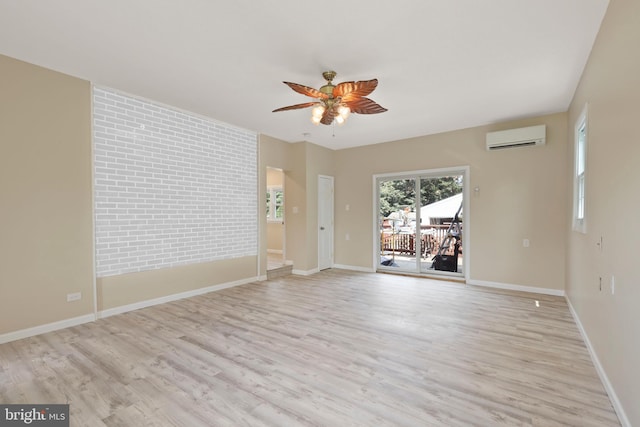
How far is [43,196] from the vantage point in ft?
10.1

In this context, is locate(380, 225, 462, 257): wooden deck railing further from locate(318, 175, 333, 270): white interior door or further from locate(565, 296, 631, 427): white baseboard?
locate(565, 296, 631, 427): white baseboard

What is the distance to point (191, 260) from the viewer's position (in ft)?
14.8

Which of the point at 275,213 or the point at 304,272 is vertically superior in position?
the point at 275,213

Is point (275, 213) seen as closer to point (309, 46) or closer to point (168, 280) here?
point (168, 280)

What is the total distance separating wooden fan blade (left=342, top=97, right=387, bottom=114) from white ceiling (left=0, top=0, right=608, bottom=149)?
0.28 meters

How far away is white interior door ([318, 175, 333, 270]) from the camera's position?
21.0 feet

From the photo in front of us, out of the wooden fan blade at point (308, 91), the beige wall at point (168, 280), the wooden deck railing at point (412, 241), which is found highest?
the wooden fan blade at point (308, 91)

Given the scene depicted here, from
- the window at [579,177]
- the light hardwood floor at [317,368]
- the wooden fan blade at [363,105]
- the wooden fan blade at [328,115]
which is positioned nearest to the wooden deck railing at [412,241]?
the light hardwood floor at [317,368]

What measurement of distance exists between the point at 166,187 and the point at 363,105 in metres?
2.97

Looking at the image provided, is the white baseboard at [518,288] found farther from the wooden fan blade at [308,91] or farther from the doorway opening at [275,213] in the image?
the doorway opening at [275,213]

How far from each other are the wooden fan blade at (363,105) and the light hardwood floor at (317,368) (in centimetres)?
246

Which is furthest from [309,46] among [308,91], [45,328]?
[45,328]

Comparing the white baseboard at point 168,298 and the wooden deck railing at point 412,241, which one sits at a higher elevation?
the wooden deck railing at point 412,241

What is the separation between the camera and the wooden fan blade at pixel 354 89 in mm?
2732
